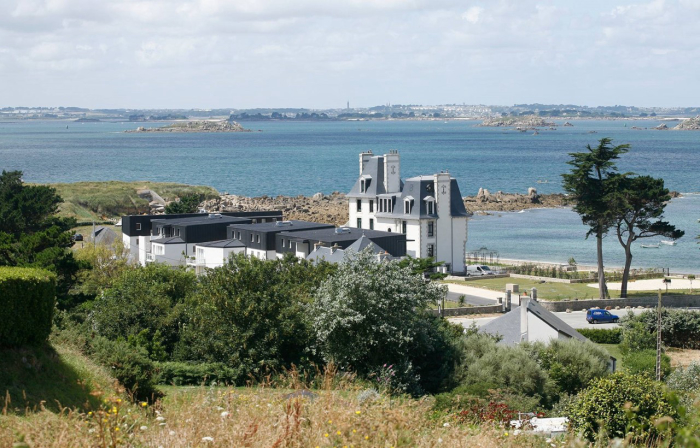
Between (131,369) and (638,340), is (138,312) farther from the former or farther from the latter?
(638,340)

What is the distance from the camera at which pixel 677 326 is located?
3628 cm

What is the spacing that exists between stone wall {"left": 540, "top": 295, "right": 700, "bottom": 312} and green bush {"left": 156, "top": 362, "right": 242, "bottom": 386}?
2603 cm

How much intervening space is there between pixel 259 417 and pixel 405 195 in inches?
1867


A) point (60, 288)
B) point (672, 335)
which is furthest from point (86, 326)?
point (672, 335)

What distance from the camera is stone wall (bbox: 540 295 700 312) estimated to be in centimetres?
4359

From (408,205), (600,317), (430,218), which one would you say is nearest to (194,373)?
(600,317)

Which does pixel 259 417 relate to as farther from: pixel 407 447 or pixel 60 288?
pixel 60 288

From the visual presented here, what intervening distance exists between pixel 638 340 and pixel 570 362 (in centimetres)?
878

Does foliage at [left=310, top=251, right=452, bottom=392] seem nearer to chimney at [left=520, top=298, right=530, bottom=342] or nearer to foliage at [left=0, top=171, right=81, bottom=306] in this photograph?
chimney at [left=520, top=298, right=530, bottom=342]

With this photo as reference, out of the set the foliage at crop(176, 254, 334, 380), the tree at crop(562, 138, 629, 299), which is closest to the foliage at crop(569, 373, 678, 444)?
the foliage at crop(176, 254, 334, 380)

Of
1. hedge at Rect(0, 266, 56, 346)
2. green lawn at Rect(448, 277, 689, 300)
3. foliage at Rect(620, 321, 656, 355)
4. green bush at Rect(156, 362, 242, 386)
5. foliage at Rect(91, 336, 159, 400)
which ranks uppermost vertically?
hedge at Rect(0, 266, 56, 346)

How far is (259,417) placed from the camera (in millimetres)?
9664

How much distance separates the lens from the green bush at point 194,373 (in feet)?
66.2

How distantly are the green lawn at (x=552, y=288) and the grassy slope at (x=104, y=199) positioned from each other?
4400 centimetres
